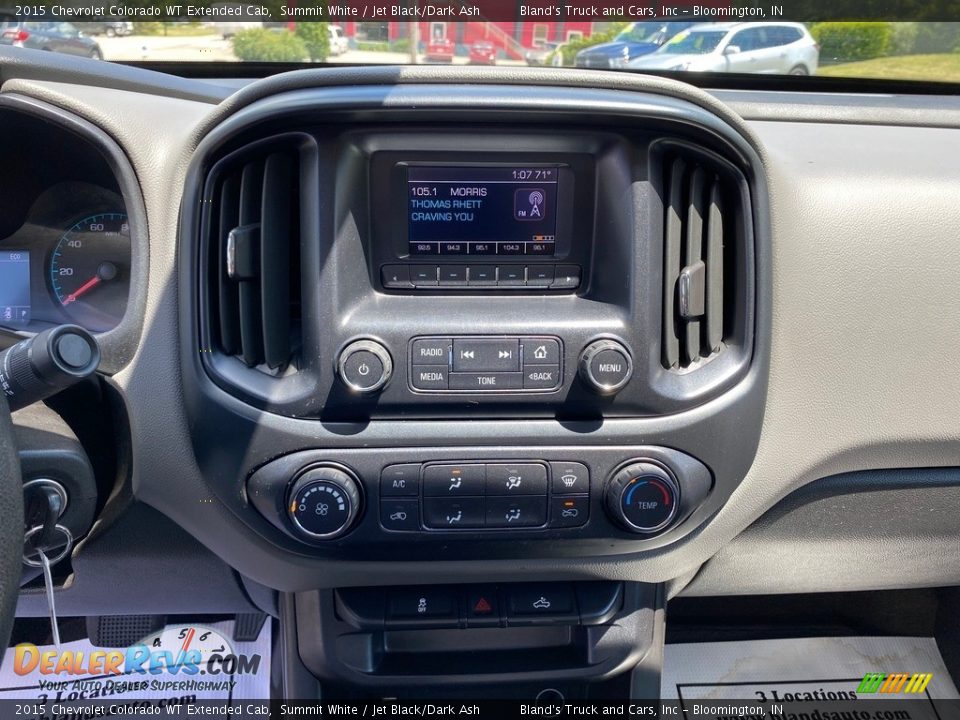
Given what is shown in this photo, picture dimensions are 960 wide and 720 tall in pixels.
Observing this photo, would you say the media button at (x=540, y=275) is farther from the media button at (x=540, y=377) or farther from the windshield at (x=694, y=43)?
the windshield at (x=694, y=43)

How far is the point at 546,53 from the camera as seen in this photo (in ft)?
5.08

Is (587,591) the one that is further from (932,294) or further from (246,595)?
(932,294)

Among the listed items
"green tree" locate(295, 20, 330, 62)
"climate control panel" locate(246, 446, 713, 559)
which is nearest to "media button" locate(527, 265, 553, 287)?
"climate control panel" locate(246, 446, 713, 559)

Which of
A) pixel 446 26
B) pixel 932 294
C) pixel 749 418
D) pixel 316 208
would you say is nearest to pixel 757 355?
pixel 749 418

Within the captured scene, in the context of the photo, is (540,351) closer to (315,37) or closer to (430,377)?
(430,377)

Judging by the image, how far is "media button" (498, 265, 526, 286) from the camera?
4.22 feet

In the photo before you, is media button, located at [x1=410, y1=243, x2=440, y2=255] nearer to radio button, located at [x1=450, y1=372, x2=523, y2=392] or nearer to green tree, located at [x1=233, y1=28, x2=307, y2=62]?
radio button, located at [x1=450, y1=372, x2=523, y2=392]

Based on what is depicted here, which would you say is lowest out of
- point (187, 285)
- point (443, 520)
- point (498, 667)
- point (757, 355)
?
point (498, 667)

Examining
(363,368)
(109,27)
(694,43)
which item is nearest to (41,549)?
(363,368)

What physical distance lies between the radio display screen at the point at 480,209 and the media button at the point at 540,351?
0.15 m

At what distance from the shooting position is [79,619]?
2066 mm

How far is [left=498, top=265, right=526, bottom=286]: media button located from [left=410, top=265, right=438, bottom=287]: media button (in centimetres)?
11

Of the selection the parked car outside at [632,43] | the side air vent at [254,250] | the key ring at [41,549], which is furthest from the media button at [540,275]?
the key ring at [41,549]

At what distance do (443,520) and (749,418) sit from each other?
525 mm
